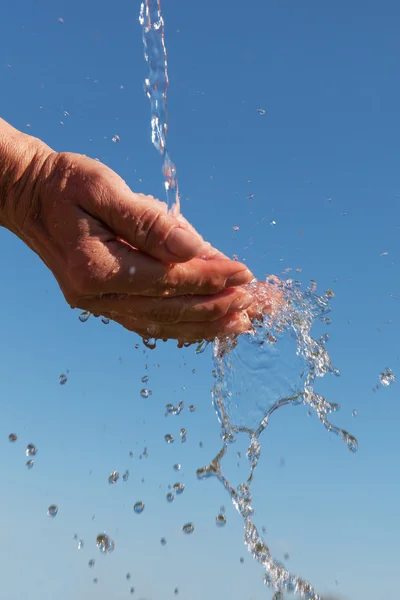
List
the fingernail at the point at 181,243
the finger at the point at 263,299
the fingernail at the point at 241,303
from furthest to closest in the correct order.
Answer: the finger at the point at 263,299, the fingernail at the point at 241,303, the fingernail at the point at 181,243

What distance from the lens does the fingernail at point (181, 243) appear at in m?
2.63

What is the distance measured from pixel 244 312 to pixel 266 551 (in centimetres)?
251

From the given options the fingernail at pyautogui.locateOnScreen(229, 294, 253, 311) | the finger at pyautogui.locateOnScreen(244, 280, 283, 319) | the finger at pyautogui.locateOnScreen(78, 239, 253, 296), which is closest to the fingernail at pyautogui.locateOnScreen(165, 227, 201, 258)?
the finger at pyautogui.locateOnScreen(78, 239, 253, 296)

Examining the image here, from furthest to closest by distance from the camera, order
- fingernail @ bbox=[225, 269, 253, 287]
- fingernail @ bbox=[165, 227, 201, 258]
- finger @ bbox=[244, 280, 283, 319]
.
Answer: finger @ bbox=[244, 280, 283, 319] < fingernail @ bbox=[225, 269, 253, 287] < fingernail @ bbox=[165, 227, 201, 258]

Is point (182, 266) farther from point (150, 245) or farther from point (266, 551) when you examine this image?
point (266, 551)

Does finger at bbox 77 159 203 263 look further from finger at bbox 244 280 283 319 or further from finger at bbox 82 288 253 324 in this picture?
finger at bbox 244 280 283 319

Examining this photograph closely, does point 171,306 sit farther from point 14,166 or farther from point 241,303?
point 14,166

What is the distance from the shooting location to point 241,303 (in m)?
3.04

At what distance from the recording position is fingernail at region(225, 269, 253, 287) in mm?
2861

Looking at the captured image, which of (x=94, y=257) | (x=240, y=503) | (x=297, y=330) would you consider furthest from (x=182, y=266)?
(x=240, y=503)

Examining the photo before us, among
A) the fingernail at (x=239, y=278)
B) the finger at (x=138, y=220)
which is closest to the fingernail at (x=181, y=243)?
the finger at (x=138, y=220)

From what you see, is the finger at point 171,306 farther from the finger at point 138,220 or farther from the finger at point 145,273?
the finger at point 138,220

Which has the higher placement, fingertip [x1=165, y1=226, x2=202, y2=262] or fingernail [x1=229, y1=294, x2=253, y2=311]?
fingernail [x1=229, y1=294, x2=253, y2=311]

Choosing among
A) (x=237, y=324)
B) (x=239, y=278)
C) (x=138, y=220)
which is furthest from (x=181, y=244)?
(x=237, y=324)
